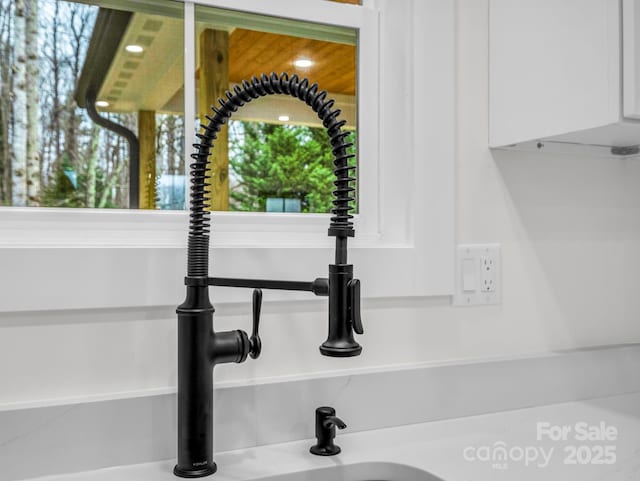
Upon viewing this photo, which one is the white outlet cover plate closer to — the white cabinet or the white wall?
the white wall

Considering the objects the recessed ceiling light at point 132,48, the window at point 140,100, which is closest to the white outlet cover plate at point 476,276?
the window at point 140,100

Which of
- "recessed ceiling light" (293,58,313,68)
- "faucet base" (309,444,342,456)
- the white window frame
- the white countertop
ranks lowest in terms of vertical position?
the white countertop

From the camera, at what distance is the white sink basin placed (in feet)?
2.92

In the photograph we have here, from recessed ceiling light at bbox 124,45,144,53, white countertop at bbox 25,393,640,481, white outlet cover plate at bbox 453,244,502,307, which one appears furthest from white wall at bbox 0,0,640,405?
recessed ceiling light at bbox 124,45,144,53

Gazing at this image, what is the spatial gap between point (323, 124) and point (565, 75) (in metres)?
Answer: 0.51

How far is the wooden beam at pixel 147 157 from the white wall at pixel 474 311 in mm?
221

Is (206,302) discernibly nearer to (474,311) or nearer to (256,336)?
(256,336)

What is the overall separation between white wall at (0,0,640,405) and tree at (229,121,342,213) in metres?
0.25

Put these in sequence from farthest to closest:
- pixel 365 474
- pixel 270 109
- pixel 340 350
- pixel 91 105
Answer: pixel 270 109, pixel 91 105, pixel 365 474, pixel 340 350

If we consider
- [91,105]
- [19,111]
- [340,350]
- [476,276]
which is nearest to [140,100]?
[91,105]

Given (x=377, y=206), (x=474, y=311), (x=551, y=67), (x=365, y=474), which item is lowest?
(x=365, y=474)

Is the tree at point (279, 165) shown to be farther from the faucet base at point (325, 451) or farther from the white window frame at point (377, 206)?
the faucet base at point (325, 451)

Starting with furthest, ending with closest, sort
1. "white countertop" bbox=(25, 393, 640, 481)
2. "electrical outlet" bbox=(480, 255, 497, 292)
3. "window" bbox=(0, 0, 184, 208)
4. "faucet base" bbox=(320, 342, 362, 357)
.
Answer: "electrical outlet" bbox=(480, 255, 497, 292), "window" bbox=(0, 0, 184, 208), "white countertop" bbox=(25, 393, 640, 481), "faucet base" bbox=(320, 342, 362, 357)

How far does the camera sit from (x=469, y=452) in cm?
97
